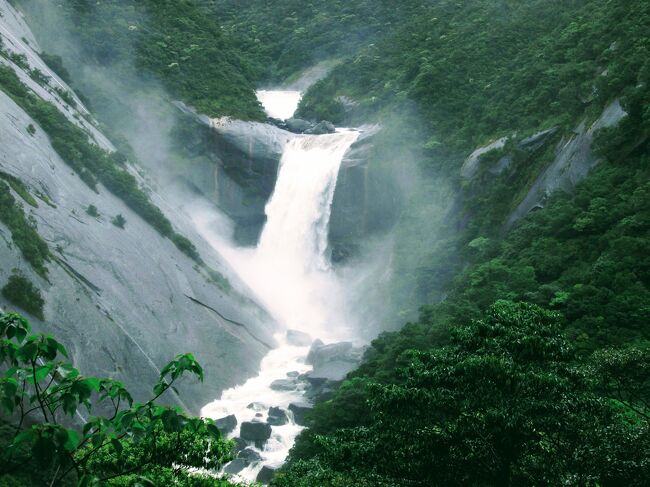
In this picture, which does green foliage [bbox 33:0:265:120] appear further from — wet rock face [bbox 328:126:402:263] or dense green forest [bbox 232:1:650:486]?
wet rock face [bbox 328:126:402:263]

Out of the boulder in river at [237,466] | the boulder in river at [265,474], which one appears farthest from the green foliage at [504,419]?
the boulder in river at [237,466]

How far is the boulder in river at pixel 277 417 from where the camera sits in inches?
1061

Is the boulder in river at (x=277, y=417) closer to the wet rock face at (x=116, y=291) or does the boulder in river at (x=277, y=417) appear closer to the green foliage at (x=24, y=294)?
the wet rock face at (x=116, y=291)

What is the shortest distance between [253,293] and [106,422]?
3436 cm

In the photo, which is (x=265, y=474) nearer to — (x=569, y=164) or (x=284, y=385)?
(x=284, y=385)

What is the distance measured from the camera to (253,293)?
39.8 meters

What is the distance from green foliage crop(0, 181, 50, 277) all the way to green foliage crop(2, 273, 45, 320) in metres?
1.43

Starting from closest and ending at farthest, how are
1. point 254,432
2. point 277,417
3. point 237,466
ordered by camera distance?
point 237,466
point 254,432
point 277,417

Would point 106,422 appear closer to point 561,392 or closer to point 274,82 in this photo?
point 561,392

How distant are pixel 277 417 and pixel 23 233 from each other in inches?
494

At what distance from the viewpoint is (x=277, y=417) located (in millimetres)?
27109

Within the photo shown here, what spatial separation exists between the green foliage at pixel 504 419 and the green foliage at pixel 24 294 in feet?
35.3

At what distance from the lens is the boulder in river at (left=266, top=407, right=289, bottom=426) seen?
26938mm

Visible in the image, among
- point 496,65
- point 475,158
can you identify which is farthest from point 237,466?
point 496,65
